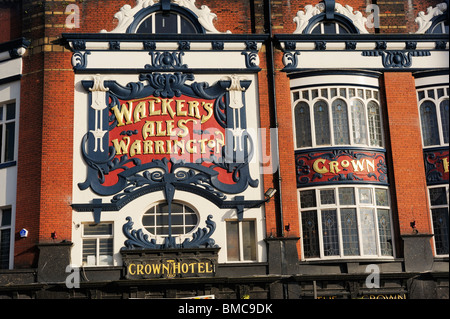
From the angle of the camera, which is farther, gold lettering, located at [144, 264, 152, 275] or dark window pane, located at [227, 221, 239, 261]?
dark window pane, located at [227, 221, 239, 261]

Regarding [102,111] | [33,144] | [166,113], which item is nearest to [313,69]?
[166,113]

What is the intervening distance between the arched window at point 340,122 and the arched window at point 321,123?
233mm

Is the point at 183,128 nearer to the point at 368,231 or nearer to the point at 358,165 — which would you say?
the point at 358,165

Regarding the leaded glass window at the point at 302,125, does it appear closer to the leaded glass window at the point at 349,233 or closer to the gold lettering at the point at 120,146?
the leaded glass window at the point at 349,233

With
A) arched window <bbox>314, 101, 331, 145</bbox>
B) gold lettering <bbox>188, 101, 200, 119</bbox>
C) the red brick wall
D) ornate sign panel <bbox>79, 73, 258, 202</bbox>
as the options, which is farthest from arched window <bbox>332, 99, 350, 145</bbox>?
gold lettering <bbox>188, 101, 200, 119</bbox>

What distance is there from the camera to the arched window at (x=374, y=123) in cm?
2356

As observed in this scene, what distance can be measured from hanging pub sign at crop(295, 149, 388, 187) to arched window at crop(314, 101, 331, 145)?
1.55 feet

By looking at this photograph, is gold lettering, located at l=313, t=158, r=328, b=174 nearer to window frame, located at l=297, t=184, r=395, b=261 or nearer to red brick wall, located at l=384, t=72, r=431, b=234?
window frame, located at l=297, t=184, r=395, b=261

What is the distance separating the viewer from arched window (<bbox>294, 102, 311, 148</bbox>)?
23406 mm

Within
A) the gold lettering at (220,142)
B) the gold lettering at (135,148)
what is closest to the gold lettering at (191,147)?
the gold lettering at (220,142)

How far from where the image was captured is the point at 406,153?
76.7 feet

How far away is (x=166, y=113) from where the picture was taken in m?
23.4

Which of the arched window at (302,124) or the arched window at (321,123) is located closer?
the arched window at (321,123)

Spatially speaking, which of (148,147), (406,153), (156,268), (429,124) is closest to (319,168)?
(406,153)
